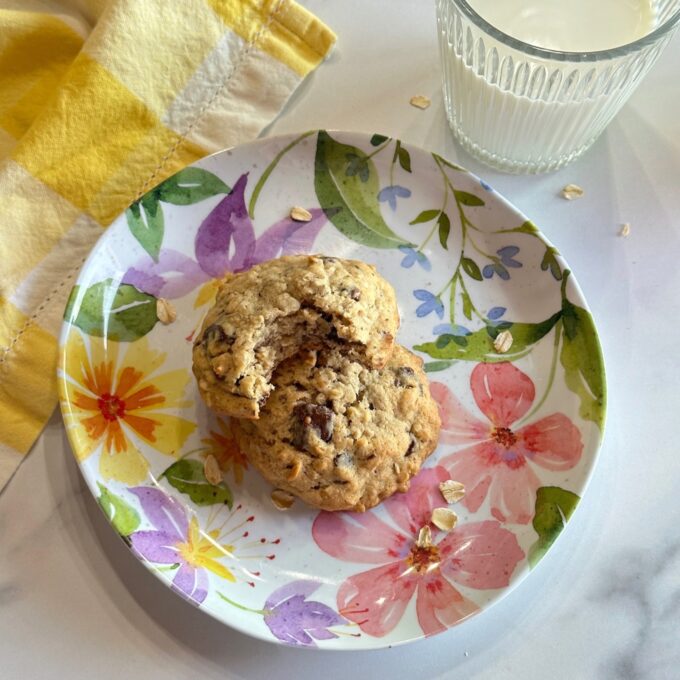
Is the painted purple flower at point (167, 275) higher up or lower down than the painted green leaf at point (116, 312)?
higher up

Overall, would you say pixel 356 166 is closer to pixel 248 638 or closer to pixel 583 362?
pixel 583 362

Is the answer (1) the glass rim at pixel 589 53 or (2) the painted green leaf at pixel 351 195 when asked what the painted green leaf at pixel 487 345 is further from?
(1) the glass rim at pixel 589 53

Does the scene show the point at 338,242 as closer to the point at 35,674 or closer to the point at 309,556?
the point at 309,556

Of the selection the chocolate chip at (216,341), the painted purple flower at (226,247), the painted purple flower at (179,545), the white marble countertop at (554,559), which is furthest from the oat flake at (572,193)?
the painted purple flower at (179,545)

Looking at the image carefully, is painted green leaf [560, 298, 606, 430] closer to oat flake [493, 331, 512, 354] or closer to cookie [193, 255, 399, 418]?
oat flake [493, 331, 512, 354]

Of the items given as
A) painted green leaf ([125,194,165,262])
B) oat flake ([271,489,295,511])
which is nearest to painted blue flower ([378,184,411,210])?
painted green leaf ([125,194,165,262])
